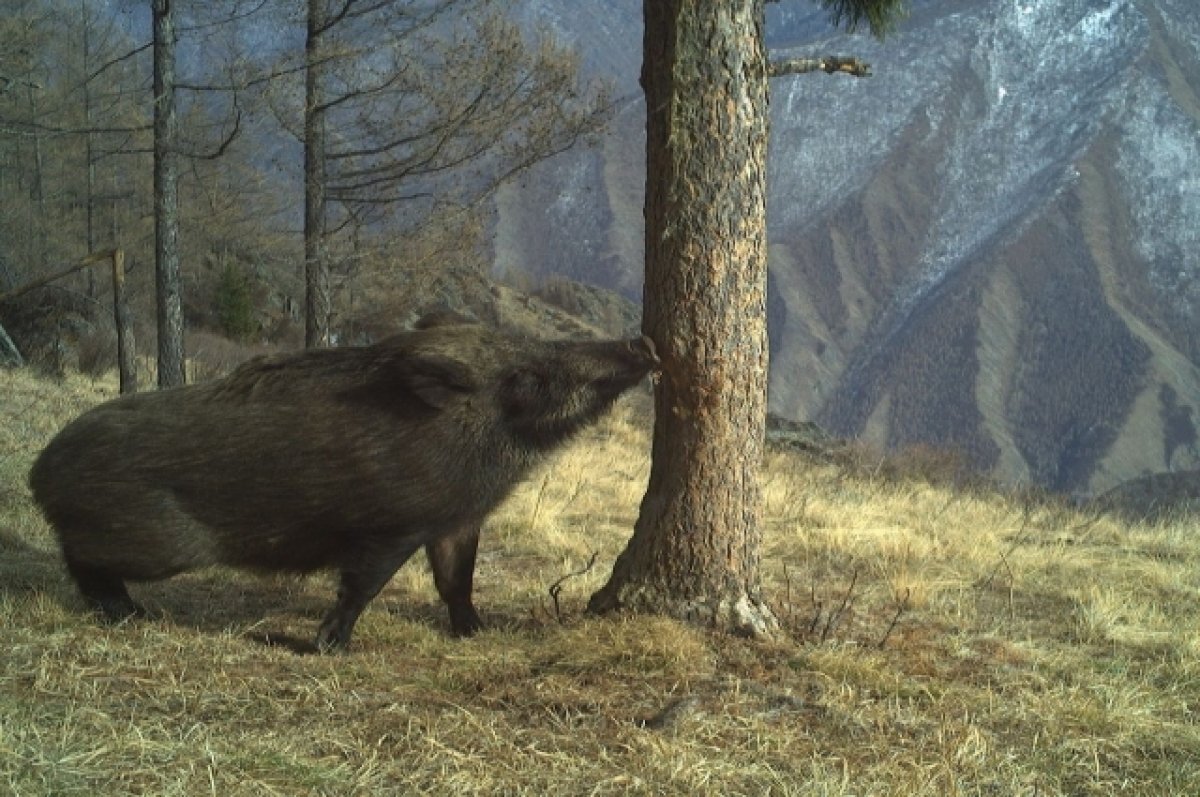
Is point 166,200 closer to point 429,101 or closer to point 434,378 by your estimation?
point 429,101

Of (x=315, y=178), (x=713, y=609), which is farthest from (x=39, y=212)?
(x=713, y=609)

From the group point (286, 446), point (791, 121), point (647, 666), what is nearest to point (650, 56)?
point (286, 446)

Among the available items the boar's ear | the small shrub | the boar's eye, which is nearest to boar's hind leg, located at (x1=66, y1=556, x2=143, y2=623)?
the boar's ear

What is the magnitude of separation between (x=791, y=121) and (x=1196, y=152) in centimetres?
970

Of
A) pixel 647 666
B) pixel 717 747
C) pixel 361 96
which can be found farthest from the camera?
pixel 361 96

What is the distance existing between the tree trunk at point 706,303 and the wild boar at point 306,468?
0.30m

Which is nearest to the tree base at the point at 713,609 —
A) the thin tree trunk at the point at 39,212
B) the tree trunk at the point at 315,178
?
the tree trunk at the point at 315,178

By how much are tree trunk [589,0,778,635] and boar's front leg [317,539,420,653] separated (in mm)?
984

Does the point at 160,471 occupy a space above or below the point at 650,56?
below

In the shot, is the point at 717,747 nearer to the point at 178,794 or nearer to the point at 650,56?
the point at 178,794

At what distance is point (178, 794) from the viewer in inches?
105

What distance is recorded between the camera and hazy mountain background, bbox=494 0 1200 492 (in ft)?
72.0

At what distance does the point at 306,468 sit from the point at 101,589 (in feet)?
3.44

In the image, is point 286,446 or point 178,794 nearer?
point 178,794
